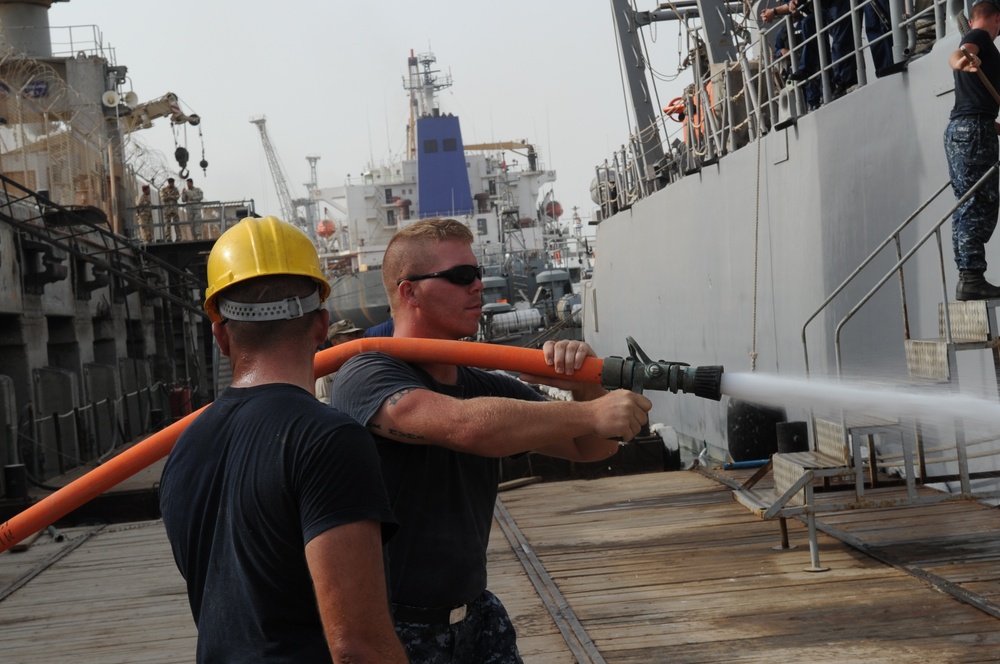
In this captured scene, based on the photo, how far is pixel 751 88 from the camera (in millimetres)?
13328

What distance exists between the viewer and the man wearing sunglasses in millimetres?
2973

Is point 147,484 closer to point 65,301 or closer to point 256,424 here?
point 65,301

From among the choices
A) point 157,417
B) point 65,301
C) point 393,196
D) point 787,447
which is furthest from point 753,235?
point 393,196

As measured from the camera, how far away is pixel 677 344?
17.8 metres

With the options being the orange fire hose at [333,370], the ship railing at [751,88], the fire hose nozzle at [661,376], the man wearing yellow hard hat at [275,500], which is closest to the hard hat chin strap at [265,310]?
the man wearing yellow hard hat at [275,500]

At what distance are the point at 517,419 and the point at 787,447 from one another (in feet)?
21.0

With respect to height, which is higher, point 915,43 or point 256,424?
point 915,43

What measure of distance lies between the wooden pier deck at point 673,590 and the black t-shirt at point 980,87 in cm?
271

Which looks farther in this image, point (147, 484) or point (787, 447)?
point (147, 484)

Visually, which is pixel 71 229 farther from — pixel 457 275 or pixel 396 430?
pixel 396 430

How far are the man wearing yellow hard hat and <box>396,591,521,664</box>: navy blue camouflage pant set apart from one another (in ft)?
2.64

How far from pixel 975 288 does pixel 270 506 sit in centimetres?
599

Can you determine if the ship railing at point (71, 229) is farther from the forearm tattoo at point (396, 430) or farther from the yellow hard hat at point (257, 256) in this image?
the yellow hard hat at point (257, 256)

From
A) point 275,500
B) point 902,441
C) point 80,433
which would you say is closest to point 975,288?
point 902,441
